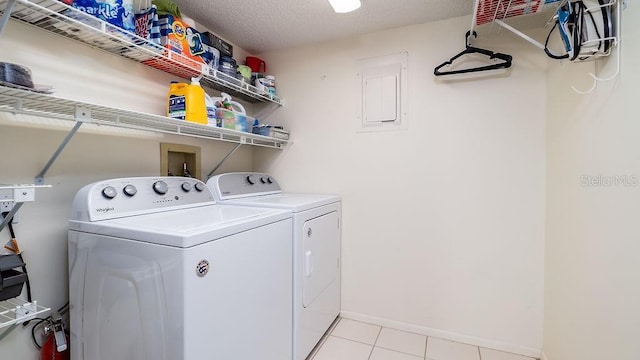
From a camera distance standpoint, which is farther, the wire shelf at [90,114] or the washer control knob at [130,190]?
the washer control knob at [130,190]

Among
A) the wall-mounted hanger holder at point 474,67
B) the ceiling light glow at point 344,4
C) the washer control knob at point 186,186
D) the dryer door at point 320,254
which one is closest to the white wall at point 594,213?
the wall-mounted hanger holder at point 474,67

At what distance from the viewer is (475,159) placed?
1.92m

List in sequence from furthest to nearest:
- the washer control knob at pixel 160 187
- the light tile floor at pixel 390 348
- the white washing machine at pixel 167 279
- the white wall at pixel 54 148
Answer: the light tile floor at pixel 390 348, the washer control knob at pixel 160 187, the white wall at pixel 54 148, the white washing machine at pixel 167 279

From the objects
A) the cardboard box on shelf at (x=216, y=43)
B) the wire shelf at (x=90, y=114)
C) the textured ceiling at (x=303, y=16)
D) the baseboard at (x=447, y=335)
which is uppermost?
the textured ceiling at (x=303, y=16)

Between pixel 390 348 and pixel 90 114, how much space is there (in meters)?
2.12

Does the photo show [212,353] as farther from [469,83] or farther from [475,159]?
[469,83]

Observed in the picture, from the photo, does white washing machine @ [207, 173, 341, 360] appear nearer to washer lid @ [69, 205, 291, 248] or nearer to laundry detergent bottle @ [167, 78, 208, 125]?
washer lid @ [69, 205, 291, 248]

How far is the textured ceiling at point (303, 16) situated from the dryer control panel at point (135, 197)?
1.14 metres

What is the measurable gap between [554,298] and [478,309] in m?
0.46

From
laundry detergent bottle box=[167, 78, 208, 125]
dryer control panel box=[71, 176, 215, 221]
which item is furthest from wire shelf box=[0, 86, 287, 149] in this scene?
dryer control panel box=[71, 176, 215, 221]

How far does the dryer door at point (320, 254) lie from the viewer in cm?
171

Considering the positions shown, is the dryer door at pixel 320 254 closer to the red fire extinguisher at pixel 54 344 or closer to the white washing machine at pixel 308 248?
the white washing machine at pixel 308 248

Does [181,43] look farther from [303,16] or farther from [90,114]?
[303,16]

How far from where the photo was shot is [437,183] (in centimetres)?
202
